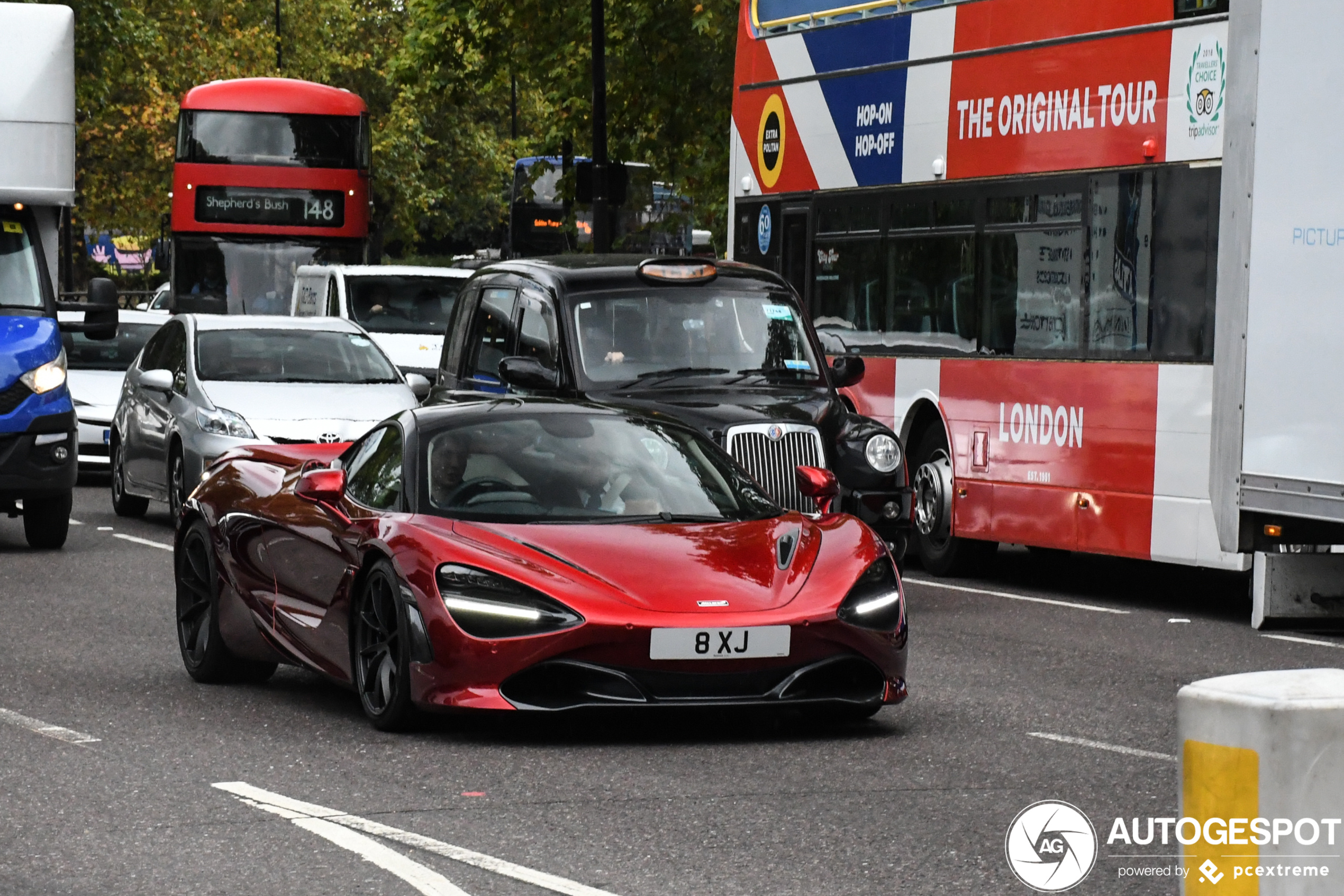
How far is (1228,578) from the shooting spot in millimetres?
17297

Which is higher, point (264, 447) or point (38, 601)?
point (264, 447)

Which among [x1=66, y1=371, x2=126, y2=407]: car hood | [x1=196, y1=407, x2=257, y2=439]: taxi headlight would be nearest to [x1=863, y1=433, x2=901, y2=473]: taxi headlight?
[x1=196, y1=407, x2=257, y2=439]: taxi headlight

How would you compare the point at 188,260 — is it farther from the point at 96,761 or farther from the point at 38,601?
the point at 96,761

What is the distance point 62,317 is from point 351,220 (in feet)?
36.6

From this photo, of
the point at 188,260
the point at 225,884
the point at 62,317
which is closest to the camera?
the point at 225,884

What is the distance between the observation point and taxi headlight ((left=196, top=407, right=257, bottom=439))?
17938 mm

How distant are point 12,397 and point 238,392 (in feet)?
6.42

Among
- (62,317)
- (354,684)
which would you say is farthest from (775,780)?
(62,317)

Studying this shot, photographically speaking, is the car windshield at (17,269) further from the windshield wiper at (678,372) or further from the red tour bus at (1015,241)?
the windshield wiper at (678,372)

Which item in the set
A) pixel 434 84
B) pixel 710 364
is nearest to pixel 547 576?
pixel 710 364

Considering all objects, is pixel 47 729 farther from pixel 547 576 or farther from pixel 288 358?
pixel 288 358

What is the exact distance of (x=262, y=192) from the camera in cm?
3478

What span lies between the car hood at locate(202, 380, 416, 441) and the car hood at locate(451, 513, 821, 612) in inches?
343

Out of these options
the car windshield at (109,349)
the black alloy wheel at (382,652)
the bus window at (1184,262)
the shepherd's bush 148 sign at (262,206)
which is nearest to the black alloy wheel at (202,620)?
the black alloy wheel at (382,652)
